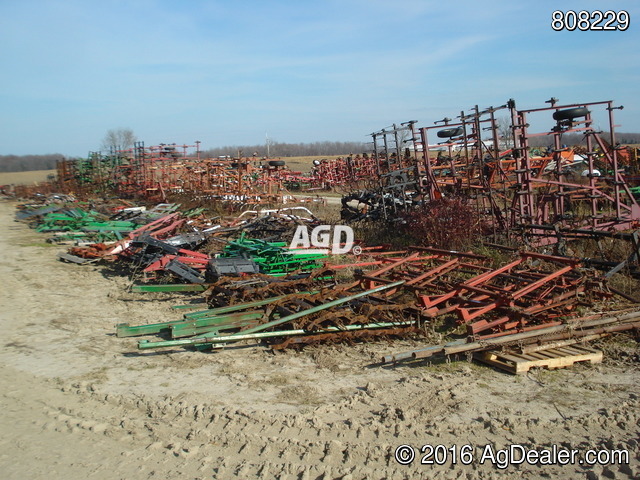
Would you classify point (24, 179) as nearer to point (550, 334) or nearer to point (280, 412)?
point (280, 412)

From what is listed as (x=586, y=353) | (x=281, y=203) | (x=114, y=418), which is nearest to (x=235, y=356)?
(x=114, y=418)

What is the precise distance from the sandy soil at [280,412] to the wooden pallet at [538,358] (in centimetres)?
11

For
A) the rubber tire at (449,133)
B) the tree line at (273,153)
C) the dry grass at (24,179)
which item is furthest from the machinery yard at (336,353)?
the tree line at (273,153)

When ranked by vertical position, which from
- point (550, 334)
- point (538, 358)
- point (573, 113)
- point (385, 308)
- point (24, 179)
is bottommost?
point (538, 358)

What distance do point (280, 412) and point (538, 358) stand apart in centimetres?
287

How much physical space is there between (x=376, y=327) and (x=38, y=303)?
18.8 ft

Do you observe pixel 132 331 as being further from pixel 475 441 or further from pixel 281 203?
pixel 281 203

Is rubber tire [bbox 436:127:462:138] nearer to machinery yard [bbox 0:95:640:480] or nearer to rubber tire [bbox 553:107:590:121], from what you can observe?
machinery yard [bbox 0:95:640:480]

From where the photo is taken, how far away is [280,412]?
4.62 m

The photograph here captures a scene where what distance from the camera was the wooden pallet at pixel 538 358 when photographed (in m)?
5.43

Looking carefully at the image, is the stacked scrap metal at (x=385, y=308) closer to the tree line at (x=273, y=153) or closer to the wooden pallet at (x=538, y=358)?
the wooden pallet at (x=538, y=358)

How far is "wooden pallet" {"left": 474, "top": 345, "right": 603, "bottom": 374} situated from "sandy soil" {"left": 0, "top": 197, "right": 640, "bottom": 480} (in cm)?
11

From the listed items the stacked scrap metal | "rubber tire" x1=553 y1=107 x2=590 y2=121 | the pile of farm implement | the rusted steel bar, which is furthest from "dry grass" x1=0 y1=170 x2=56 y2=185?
the rusted steel bar

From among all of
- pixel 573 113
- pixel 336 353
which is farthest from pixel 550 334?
pixel 573 113
